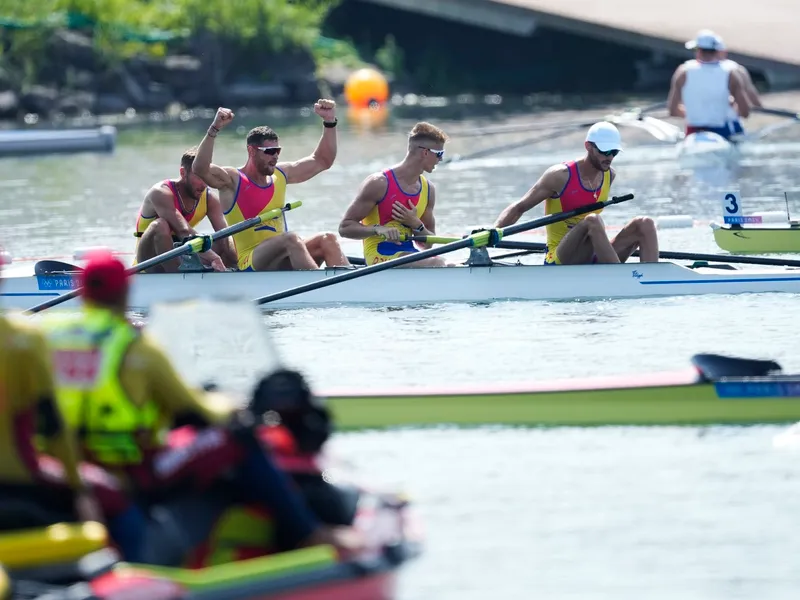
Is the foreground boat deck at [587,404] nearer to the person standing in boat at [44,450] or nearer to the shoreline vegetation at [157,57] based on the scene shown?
the person standing in boat at [44,450]

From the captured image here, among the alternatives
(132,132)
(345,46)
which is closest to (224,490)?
(132,132)

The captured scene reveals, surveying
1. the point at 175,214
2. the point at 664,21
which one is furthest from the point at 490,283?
the point at 664,21

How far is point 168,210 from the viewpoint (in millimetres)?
12406

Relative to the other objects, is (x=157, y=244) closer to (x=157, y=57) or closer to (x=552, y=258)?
(x=552, y=258)

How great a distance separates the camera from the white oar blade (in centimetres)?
629

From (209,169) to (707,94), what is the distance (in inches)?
352

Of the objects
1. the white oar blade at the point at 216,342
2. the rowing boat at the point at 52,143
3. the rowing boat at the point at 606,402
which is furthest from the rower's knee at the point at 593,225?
the rowing boat at the point at 52,143

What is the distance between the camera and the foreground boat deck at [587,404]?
28.4 feet

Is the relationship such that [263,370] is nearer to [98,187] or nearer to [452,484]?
[452,484]

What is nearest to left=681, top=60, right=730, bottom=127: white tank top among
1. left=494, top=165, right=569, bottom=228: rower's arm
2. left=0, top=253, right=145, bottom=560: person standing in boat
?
left=494, top=165, right=569, bottom=228: rower's arm

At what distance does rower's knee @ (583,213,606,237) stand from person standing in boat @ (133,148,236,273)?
2806 mm

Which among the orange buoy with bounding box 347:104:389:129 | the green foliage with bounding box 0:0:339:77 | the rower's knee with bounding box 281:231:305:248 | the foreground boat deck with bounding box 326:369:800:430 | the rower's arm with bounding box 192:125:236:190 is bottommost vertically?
the orange buoy with bounding box 347:104:389:129

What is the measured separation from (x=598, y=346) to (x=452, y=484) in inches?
132

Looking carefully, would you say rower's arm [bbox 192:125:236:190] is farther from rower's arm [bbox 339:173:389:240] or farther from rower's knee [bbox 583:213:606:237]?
rower's knee [bbox 583:213:606:237]
